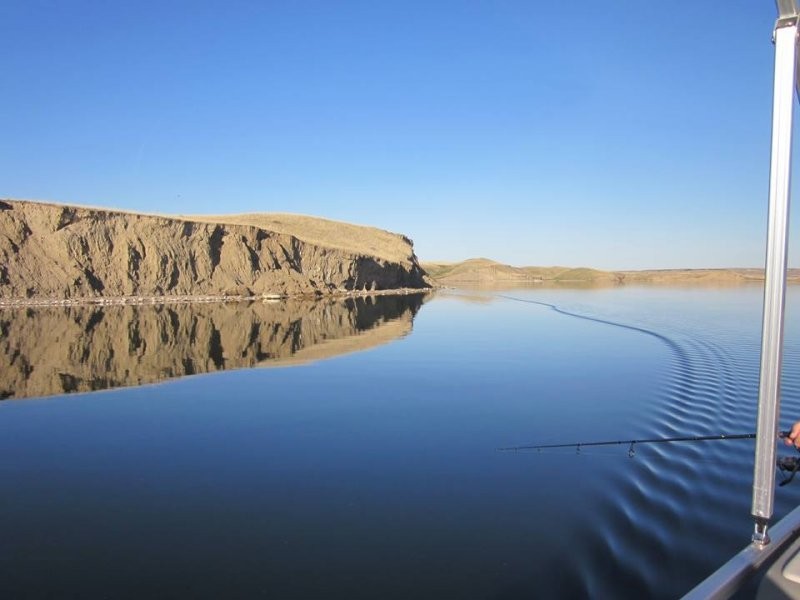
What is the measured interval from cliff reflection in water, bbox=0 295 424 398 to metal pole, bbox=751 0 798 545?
1723cm

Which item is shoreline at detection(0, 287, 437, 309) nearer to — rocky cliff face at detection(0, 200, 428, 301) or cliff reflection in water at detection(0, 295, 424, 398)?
rocky cliff face at detection(0, 200, 428, 301)

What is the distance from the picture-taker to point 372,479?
8875mm

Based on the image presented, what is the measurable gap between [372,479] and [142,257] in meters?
65.3

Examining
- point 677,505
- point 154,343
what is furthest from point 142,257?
point 677,505

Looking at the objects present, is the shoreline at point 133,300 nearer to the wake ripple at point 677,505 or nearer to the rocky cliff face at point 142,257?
the rocky cliff face at point 142,257

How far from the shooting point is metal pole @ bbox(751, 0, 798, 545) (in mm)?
3330

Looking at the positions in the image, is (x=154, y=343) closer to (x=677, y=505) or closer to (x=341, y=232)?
(x=677, y=505)

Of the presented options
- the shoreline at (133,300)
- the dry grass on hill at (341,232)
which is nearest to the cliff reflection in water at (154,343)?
the shoreline at (133,300)

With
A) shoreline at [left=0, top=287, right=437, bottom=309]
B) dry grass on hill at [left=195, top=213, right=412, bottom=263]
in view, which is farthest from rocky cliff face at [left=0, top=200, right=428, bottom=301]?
dry grass on hill at [left=195, top=213, right=412, bottom=263]

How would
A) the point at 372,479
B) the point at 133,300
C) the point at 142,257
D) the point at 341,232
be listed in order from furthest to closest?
the point at 341,232 → the point at 142,257 → the point at 133,300 → the point at 372,479

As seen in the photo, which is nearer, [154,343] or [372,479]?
[372,479]

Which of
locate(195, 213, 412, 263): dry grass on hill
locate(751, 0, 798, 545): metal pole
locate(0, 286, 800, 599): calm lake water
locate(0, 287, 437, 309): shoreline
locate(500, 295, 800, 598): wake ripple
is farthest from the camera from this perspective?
locate(195, 213, 412, 263): dry grass on hill

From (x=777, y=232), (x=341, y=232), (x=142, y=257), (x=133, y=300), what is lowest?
(x=133, y=300)

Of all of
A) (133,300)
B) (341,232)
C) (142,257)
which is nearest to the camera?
(133,300)
